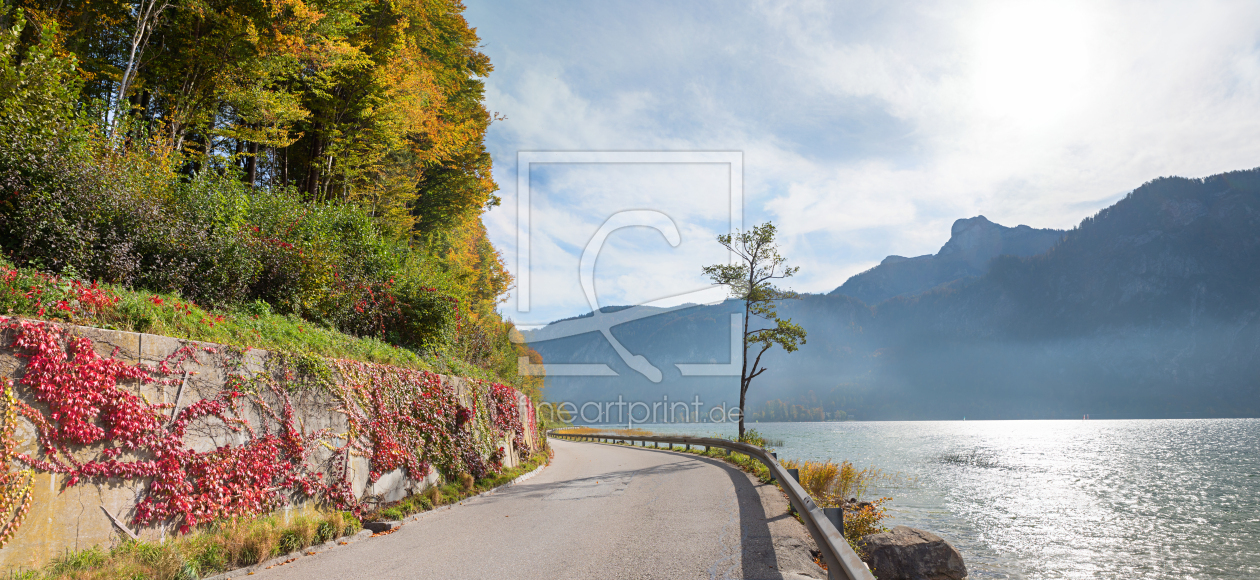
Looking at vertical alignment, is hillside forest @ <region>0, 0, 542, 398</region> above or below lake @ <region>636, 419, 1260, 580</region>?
above

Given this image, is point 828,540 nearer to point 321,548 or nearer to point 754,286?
point 321,548

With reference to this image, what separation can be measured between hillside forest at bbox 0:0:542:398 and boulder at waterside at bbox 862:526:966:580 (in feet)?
30.4

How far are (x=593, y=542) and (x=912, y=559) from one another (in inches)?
165

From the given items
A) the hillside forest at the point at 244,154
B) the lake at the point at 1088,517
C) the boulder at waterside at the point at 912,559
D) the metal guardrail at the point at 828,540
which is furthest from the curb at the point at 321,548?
the lake at the point at 1088,517

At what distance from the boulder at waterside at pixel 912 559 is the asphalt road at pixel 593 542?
1.05m

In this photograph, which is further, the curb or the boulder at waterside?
the boulder at waterside

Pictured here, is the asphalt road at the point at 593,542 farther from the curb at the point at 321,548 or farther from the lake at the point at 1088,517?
the lake at the point at 1088,517

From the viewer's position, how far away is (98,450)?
199 inches

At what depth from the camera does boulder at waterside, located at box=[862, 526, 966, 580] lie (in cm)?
723

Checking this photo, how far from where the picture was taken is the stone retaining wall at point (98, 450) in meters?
4.55

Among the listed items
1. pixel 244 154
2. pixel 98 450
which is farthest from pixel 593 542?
pixel 244 154

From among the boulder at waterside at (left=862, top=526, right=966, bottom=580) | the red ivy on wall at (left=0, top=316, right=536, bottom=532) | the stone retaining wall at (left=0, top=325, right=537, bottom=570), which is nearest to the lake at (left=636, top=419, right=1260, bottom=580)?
the boulder at waterside at (left=862, top=526, right=966, bottom=580)

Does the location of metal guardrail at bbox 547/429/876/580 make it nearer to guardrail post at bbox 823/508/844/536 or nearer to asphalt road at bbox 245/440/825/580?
guardrail post at bbox 823/508/844/536

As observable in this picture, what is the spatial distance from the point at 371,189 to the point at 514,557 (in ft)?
49.2
